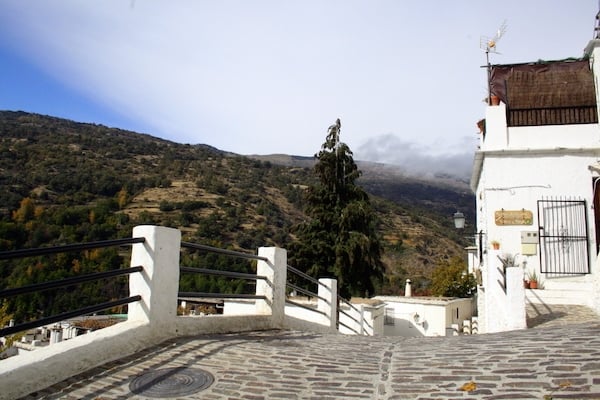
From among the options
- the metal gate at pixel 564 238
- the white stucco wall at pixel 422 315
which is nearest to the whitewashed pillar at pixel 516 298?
the metal gate at pixel 564 238

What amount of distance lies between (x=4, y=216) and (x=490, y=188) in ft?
158

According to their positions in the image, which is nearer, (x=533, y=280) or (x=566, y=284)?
(x=566, y=284)

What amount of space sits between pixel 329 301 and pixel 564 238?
6.84 meters

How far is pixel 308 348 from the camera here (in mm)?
6270

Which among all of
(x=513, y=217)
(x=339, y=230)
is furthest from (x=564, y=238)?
(x=339, y=230)

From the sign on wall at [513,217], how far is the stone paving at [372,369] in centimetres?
777

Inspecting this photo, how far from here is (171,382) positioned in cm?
458

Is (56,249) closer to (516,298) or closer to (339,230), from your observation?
(516,298)

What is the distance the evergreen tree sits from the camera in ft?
65.0

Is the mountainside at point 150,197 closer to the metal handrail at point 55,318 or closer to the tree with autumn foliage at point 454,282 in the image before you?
the tree with autumn foliage at point 454,282

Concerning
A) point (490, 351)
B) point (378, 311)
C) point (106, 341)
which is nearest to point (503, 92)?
point (378, 311)

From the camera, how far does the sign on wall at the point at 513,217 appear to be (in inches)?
547

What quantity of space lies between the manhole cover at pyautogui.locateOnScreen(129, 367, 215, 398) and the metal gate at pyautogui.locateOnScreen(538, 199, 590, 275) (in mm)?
11480

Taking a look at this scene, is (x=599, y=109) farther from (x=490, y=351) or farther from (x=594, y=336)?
(x=490, y=351)
